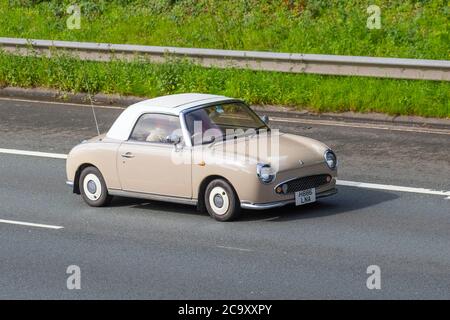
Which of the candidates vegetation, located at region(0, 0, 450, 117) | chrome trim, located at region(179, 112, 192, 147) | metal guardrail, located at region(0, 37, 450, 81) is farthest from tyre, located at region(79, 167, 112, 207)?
metal guardrail, located at region(0, 37, 450, 81)

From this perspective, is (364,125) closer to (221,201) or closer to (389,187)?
(389,187)

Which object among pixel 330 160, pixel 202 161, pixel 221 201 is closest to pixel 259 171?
pixel 221 201

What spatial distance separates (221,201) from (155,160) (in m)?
1.11

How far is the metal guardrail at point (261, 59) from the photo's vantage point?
21188mm

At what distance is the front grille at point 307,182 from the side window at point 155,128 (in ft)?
5.64

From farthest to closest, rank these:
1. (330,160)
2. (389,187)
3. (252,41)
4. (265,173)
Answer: (252,41) → (389,187) → (330,160) → (265,173)

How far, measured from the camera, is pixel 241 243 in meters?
13.8

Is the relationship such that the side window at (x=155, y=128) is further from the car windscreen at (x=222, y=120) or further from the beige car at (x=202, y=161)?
the car windscreen at (x=222, y=120)

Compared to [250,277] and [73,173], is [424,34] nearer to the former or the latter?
[73,173]

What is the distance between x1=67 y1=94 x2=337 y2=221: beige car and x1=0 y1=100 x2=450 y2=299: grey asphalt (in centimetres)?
31

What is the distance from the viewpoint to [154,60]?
78.9 feet

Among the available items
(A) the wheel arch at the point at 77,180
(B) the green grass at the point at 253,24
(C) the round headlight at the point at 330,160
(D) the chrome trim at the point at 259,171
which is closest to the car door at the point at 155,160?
(A) the wheel arch at the point at 77,180

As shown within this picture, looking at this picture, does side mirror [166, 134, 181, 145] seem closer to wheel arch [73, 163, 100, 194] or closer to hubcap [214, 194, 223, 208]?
hubcap [214, 194, 223, 208]
